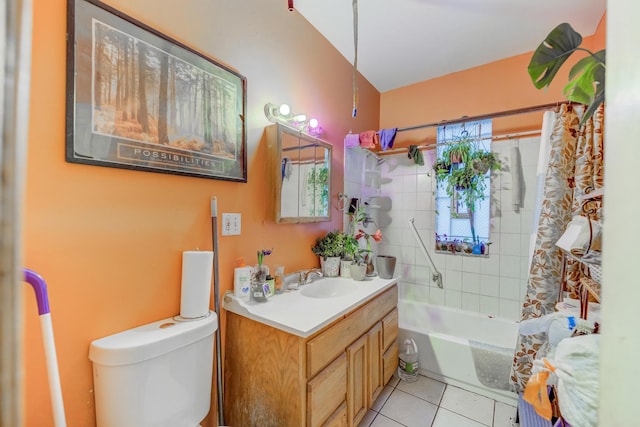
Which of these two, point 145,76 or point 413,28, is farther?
point 413,28

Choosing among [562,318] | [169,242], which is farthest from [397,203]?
[169,242]

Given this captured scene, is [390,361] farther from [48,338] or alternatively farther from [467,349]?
[48,338]

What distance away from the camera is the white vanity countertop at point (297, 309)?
1.11 metres

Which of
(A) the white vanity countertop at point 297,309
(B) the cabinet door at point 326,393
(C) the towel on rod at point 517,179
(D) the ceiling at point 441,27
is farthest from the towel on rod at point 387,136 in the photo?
(B) the cabinet door at point 326,393

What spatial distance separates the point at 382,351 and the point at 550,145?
64.7 inches

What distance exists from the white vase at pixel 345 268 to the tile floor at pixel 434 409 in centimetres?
85

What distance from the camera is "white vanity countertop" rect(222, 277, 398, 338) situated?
43.8 inches

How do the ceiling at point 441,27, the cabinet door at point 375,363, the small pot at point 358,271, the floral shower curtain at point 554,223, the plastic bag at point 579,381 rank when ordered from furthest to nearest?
the small pot at point 358,271 → the ceiling at point 441,27 → the cabinet door at point 375,363 → the floral shower curtain at point 554,223 → the plastic bag at point 579,381

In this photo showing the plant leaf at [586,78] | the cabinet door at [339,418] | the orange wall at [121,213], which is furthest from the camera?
the cabinet door at [339,418]

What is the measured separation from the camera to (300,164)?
69.1 inches

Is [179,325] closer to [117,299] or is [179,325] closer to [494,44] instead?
[117,299]

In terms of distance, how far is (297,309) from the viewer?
4.20 ft

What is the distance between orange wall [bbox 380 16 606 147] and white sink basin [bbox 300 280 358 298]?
1697mm

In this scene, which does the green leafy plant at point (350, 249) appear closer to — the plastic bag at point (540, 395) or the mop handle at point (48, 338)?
the plastic bag at point (540, 395)
